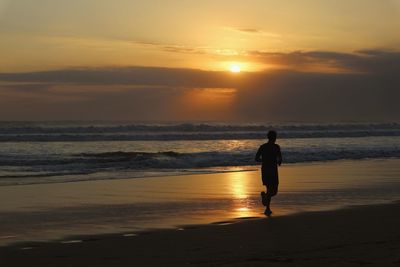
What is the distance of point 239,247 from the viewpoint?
878cm

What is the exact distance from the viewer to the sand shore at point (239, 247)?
784 cm

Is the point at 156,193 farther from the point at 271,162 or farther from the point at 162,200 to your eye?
the point at 271,162

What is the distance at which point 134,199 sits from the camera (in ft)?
48.4

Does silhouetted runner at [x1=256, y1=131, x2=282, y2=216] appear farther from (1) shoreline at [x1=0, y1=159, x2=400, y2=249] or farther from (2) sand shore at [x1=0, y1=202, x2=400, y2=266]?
(2) sand shore at [x1=0, y1=202, x2=400, y2=266]

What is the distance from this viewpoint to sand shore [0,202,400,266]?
784cm

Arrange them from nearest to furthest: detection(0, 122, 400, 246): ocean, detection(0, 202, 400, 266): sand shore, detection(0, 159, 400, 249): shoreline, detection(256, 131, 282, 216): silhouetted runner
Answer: detection(0, 202, 400, 266): sand shore, detection(0, 159, 400, 249): shoreline, detection(0, 122, 400, 246): ocean, detection(256, 131, 282, 216): silhouetted runner

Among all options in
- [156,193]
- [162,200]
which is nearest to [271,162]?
[162,200]

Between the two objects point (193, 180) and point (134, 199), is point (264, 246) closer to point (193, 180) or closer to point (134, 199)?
point (134, 199)

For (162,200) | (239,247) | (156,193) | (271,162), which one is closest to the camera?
(239,247)

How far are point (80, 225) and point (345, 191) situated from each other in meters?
7.84

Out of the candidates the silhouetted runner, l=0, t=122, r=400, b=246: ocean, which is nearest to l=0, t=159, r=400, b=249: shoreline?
l=0, t=122, r=400, b=246: ocean

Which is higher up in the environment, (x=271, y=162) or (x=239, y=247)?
(x=271, y=162)

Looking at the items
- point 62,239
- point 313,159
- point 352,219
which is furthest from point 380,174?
point 62,239

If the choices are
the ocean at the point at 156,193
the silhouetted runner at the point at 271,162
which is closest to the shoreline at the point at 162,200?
the ocean at the point at 156,193
